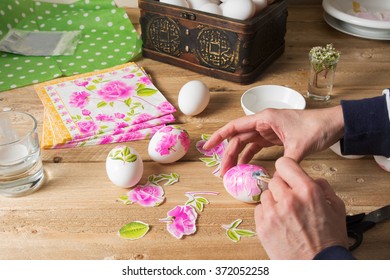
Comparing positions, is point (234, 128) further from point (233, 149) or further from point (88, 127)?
point (88, 127)

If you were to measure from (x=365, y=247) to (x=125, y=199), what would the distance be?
17.2 inches

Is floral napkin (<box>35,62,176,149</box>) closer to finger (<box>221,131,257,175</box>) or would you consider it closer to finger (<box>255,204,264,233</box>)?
finger (<box>221,131,257,175</box>)

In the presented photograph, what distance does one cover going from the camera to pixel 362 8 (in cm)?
165

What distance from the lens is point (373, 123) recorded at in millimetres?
978

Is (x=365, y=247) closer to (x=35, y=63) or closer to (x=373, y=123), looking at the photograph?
(x=373, y=123)

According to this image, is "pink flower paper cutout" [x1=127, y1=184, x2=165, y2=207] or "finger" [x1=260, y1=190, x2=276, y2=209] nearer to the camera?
"finger" [x1=260, y1=190, x2=276, y2=209]

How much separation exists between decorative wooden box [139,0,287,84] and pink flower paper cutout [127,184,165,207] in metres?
0.48

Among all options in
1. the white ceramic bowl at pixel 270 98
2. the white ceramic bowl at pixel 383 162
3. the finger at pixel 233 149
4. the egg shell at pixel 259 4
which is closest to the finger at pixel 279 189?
the finger at pixel 233 149

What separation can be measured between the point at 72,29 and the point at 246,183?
961 mm

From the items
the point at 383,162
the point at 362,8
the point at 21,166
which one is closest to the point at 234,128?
the point at 383,162

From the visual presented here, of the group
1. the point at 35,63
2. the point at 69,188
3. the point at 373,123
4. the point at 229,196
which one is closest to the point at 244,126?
the point at 229,196

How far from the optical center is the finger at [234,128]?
100 centimetres

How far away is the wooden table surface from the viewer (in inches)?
33.6

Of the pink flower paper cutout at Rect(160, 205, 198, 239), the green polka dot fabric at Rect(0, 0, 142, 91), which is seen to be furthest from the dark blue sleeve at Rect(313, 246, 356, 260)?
the green polka dot fabric at Rect(0, 0, 142, 91)
